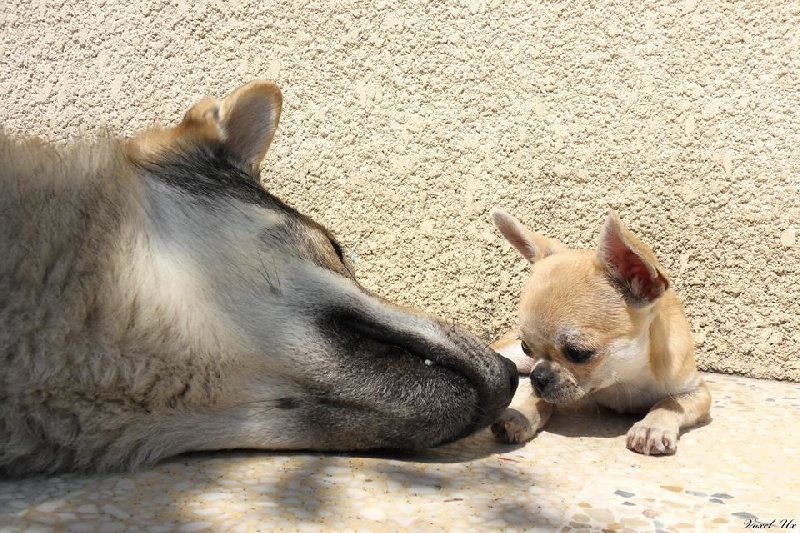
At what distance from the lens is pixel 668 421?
3188 mm

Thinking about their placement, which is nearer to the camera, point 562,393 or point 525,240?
point 562,393

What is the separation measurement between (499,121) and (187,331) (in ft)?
7.71

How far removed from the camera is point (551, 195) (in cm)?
422

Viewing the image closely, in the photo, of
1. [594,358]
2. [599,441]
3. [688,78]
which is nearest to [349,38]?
[688,78]

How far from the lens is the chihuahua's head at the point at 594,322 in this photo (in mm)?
3365

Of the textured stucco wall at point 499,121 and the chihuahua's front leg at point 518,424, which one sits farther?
the textured stucco wall at point 499,121

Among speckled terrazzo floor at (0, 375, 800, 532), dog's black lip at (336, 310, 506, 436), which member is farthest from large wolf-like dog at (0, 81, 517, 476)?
speckled terrazzo floor at (0, 375, 800, 532)

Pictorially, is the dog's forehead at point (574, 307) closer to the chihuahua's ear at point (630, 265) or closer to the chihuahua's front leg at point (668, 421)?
the chihuahua's ear at point (630, 265)

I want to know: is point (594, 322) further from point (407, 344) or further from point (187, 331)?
point (187, 331)

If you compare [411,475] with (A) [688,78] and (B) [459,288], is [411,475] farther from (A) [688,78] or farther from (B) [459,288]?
(A) [688,78]

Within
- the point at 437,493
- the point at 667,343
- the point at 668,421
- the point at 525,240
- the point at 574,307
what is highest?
the point at 525,240

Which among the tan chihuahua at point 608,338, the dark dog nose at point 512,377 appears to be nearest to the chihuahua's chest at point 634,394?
the tan chihuahua at point 608,338

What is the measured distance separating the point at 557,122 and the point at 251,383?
92.7 inches

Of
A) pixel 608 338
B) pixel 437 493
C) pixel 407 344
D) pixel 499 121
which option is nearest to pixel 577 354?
pixel 608 338
